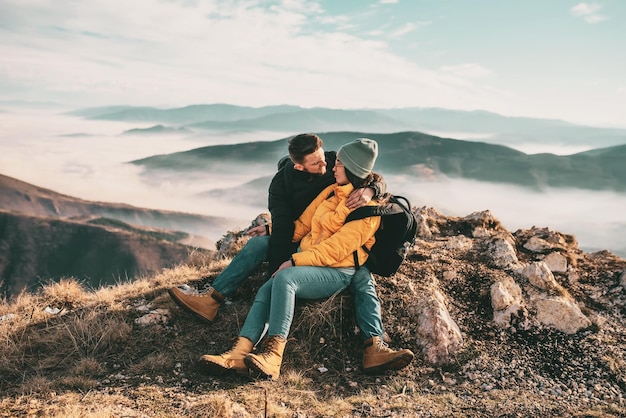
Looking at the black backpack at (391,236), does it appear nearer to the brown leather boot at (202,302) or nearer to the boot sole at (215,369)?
the boot sole at (215,369)

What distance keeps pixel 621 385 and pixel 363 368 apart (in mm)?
2581

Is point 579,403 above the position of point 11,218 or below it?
above

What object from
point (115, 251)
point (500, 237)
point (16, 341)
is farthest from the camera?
point (115, 251)

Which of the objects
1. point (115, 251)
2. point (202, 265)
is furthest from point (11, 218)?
point (202, 265)

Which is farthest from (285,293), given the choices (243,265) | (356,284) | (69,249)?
(69,249)

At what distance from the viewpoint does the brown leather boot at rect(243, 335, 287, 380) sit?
409 centimetres

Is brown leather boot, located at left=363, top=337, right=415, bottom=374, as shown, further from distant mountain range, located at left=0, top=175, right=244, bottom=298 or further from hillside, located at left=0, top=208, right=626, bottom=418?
distant mountain range, located at left=0, top=175, right=244, bottom=298

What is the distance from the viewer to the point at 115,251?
405ft

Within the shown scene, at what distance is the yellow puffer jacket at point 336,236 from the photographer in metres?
4.55

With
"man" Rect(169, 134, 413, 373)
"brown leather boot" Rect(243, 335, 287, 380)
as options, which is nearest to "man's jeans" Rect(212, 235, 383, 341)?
"man" Rect(169, 134, 413, 373)

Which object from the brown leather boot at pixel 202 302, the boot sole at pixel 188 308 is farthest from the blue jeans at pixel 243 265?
the boot sole at pixel 188 308

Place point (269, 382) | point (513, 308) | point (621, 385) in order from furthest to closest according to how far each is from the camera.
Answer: point (513, 308) → point (621, 385) → point (269, 382)

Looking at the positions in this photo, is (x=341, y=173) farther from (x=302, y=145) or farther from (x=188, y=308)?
(x=188, y=308)

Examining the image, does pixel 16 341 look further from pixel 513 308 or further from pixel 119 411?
pixel 513 308
